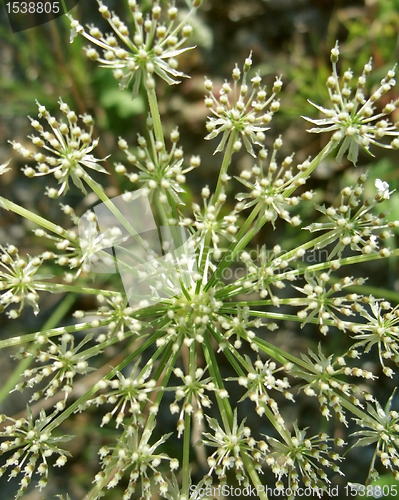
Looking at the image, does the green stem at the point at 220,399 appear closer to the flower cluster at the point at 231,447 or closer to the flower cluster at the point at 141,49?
the flower cluster at the point at 231,447

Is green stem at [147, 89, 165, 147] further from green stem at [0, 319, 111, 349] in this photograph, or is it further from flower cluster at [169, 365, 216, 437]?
flower cluster at [169, 365, 216, 437]

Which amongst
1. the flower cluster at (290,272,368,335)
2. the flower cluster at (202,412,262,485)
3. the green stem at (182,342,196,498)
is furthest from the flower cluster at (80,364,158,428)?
the flower cluster at (290,272,368,335)

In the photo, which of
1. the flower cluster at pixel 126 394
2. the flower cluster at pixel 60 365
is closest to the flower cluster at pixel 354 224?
the flower cluster at pixel 126 394

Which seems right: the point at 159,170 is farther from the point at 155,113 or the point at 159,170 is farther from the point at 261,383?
the point at 261,383

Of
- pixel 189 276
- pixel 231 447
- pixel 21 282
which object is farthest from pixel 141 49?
pixel 231 447

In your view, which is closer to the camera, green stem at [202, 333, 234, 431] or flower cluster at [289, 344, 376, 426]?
flower cluster at [289, 344, 376, 426]

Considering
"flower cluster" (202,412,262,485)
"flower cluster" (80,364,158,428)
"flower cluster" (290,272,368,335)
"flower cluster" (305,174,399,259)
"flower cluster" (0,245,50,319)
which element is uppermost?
"flower cluster" (305,174,399,259)

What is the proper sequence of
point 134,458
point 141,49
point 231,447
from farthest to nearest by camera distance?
1. point 231,447
2. point 134,458
3. point 141,49

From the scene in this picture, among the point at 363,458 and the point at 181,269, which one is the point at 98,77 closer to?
the point at 181,269

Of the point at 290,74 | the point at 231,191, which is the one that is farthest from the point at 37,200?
the point at 290,74

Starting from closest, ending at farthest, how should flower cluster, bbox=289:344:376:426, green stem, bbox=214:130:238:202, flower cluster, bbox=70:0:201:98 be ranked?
flower cluster, bbox=70:0:201:98 < flower cluster, bbox=289:344:376:426 < green stem, bbox=214:130:238:202

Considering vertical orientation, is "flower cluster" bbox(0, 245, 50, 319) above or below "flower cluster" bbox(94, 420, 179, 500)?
above
